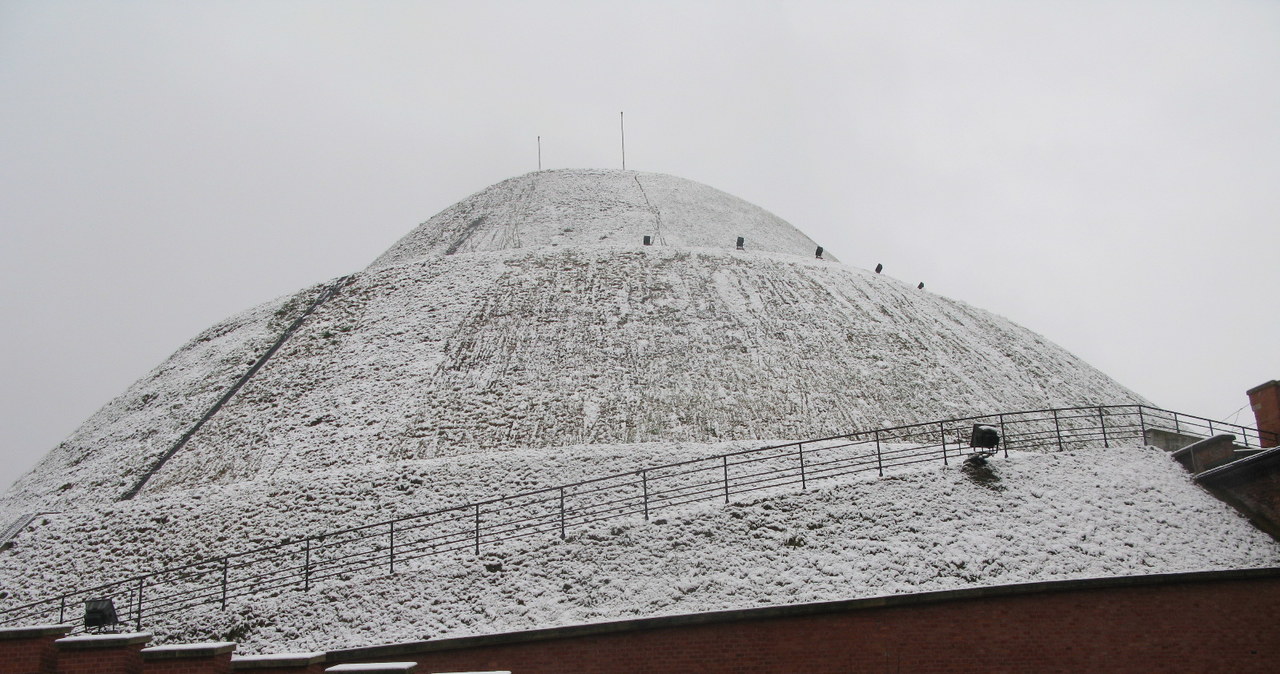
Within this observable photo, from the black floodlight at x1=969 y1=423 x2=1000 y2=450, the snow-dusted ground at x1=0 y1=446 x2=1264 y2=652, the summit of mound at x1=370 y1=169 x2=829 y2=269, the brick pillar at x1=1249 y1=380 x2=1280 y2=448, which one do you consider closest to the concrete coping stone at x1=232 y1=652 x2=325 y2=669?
the snow-dusted ground at x1=0 y1=446 x2=1264 y2=652

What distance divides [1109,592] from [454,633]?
9805mm

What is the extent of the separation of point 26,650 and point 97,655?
3.09ft

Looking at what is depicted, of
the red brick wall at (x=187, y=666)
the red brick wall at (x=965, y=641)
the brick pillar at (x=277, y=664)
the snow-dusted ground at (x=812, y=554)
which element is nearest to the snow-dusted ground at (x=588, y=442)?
the snow-dusted ground at (x=812, y=554)

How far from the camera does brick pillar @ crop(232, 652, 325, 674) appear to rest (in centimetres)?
959

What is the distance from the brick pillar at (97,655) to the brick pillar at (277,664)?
1.24m

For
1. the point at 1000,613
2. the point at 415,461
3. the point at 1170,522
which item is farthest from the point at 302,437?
the point at 1170,522

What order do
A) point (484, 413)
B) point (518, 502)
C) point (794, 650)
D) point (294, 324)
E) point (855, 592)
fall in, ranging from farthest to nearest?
point (294, 324)
point (484, 413)
point (518, 502)
point (855, 592)
point (794, 650)

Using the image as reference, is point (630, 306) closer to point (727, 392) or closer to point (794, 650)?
point (727, 392)

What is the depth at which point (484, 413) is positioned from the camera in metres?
24.3

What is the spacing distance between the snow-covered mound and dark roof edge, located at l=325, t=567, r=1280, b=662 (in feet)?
35.7

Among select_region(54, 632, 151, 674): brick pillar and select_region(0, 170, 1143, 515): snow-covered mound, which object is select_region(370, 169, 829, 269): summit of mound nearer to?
select_region(0, 170, 1143, 515): snow-covered mound

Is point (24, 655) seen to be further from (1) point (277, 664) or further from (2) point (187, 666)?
(1) point (277, 664)

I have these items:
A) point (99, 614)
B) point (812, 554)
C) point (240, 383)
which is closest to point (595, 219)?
point (240, 383)

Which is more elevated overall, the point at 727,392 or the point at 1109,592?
the point at 727,392
